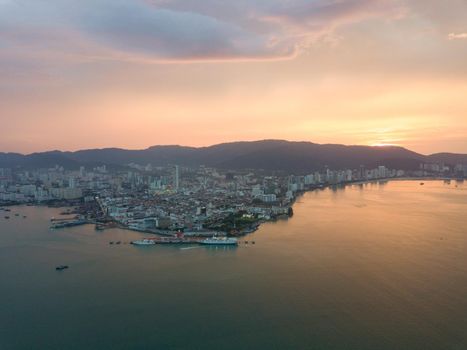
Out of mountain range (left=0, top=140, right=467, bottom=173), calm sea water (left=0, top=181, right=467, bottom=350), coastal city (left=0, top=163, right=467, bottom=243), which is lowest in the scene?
calm sea water (left=0, top=181, right=467, bottom=350)

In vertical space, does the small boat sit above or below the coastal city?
below

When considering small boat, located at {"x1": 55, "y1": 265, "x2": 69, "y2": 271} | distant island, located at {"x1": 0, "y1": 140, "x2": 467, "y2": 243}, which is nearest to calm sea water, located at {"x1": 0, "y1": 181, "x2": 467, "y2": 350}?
small boat, located at {"x1": 55, "y1": 265, "x2": 69, "y2": 271}

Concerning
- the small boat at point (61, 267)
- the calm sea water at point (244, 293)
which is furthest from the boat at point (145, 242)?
the small boat at point (61, 267)

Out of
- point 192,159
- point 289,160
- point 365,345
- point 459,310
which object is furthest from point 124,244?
point 192,159

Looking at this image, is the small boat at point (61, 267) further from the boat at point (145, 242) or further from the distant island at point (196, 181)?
the distant island at point (196, 181)

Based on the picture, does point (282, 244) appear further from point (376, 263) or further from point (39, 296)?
point (39, 296)

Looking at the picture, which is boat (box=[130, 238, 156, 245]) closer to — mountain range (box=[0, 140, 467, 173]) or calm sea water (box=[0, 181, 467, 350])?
calm sea water (box=[0, 181, 467, 350])
